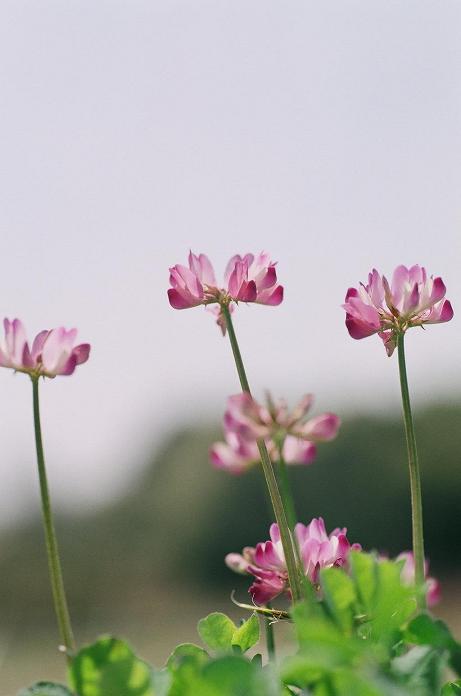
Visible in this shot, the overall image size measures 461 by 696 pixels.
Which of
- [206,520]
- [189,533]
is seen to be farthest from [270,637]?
[189,533]

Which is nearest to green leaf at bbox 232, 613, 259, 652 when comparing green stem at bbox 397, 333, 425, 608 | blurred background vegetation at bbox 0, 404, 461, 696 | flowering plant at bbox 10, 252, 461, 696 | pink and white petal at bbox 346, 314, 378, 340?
flowering plant at bbox 10, 252, 461, 696

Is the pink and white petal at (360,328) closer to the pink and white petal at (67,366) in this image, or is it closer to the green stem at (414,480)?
the green stem at (414,480)

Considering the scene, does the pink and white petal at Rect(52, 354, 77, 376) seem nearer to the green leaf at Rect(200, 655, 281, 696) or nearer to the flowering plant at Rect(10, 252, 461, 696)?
the flowering plant at Rect(10, 252, 461, 696)

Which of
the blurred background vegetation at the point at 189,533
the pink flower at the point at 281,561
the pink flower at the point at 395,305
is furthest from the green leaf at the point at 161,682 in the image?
the blurred background vegetation at the point at 189,533

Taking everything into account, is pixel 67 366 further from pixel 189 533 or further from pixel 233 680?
pixel 189 533

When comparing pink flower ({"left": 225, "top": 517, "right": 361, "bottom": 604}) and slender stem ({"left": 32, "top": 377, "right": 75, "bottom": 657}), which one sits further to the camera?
pink flower ({"left": 225, "top": 517, "right": 361, "bottom": 604})

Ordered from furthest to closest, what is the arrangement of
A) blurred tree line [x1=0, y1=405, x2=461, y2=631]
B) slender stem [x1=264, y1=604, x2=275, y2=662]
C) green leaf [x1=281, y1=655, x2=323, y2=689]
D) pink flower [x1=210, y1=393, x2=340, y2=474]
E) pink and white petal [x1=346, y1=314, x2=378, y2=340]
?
1. blurred tree line [x1=0, y1=405, x2=461, y2=631]
2. pink and white petal [x1=346, y1=314, x2=378, y2=340]
3. slender stem [x1=264, y1=604, x2=275, y2=662]
4. pink flower [x1=210, y1=393, x2=340, y2=474]
5. green leaf [x1=281, y1=655, x2=323, y2=689]
